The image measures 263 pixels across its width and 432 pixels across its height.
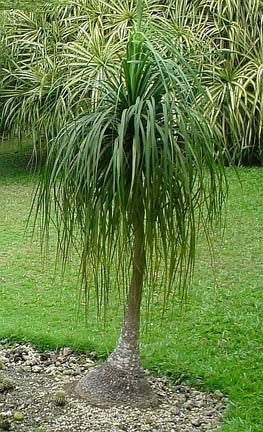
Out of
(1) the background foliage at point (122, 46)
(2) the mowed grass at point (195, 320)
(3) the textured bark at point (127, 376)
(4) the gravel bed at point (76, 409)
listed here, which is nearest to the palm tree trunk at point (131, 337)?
(3) the textured bark at point (127, 376)

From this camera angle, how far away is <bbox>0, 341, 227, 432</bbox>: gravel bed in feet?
8.94

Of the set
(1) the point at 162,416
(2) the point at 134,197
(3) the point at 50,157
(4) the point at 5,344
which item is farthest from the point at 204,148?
(4) the point at 5,344

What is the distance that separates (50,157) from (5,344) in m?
1.35

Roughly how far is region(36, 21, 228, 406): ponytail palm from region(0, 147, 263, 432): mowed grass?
2.42ft

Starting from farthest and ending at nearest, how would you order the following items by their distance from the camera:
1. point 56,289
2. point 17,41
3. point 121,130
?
point 17,41 → point 56,289 → point 121,130

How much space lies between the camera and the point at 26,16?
9172mm

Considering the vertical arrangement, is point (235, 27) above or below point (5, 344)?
above

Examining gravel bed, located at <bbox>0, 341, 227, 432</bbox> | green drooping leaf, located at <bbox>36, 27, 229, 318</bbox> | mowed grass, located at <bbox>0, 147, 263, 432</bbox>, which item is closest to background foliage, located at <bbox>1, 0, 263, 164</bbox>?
mowed grass, located at <bbox>0, 147, 263, 432</bbox>

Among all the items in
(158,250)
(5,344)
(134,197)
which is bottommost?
(5,344)

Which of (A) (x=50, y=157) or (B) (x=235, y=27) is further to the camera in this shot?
(B) (x=235, y=27)

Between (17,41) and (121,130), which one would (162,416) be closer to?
(121,130)

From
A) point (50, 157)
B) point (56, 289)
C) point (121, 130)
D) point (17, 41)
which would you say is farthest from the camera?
point (17, 41)

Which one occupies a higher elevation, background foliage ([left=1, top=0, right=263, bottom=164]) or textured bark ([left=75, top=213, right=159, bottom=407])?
background foliage ([left=1, top=0, right=263, bottom=164])

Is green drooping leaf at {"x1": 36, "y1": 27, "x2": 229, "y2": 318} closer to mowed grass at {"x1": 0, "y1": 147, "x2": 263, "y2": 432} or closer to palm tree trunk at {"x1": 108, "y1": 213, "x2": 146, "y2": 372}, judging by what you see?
palm tree trunk at {"x1": 108, "y1": 213, "x2": 146, "y2": 372}
